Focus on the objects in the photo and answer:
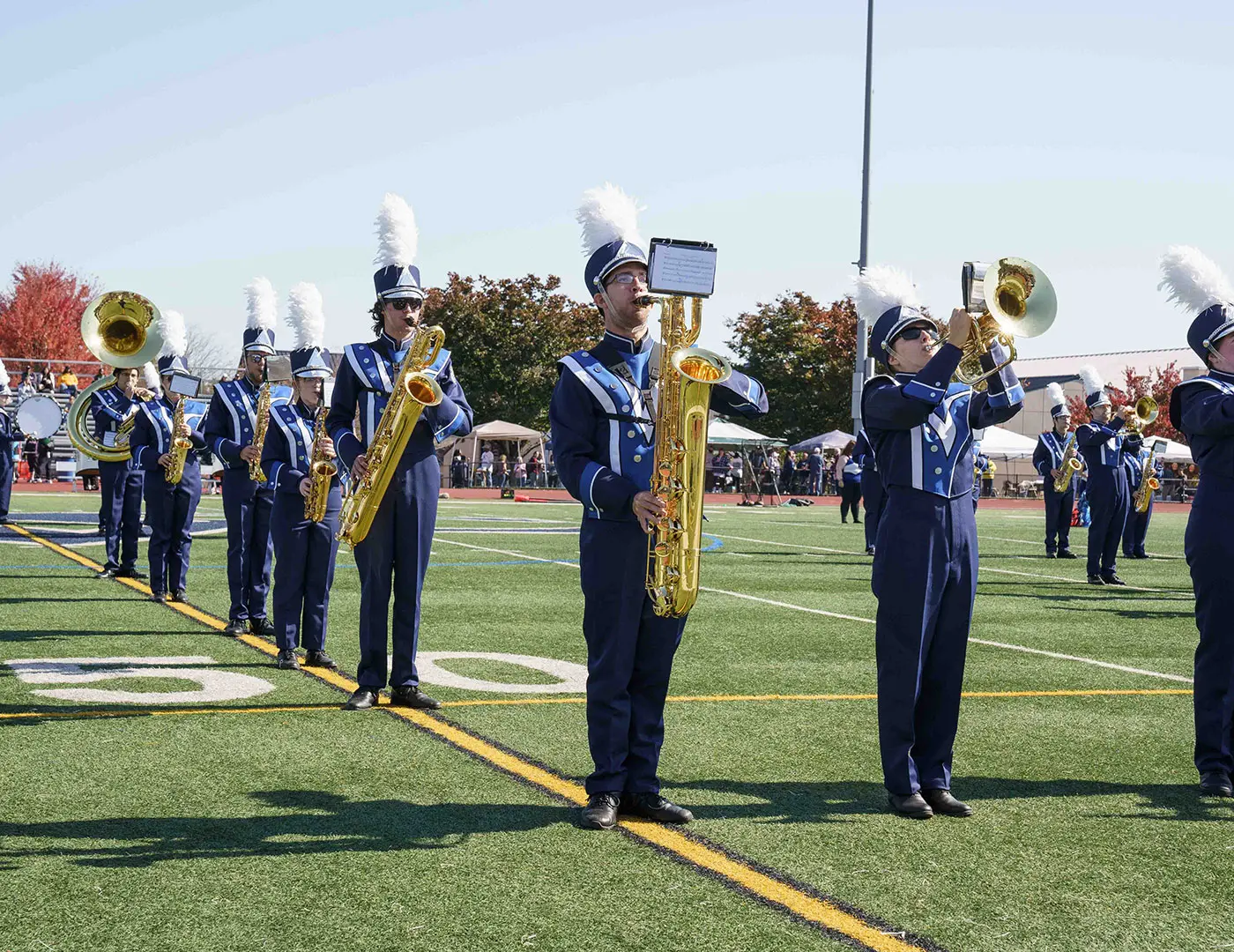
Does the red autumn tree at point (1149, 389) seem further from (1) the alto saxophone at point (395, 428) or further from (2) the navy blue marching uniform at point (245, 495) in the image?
(1) the alto saxophone at point (395, 428)

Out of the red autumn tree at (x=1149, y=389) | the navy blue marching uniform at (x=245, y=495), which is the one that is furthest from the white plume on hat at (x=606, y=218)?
the red autumn tree at (x=1149, y=389)

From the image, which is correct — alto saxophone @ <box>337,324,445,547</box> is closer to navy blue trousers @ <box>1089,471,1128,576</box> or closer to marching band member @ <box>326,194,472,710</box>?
marching band member @ <box>326,194,472,710</box>

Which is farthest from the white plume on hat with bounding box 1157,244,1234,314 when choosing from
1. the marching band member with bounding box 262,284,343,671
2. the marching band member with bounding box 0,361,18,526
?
the marching band member with bounding box 0,361,18,526

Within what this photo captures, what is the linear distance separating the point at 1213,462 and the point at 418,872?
154 inches

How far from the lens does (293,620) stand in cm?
923

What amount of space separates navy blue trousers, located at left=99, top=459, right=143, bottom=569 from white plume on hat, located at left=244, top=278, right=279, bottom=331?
3263mm

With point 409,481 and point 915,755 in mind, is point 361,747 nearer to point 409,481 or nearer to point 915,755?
point 409,481

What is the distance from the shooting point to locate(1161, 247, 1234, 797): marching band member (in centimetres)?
620

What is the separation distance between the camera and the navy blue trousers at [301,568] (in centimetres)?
923

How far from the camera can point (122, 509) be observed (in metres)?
14.9

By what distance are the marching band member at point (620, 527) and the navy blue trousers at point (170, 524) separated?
7.63 metres

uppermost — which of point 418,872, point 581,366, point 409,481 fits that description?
point 581,366

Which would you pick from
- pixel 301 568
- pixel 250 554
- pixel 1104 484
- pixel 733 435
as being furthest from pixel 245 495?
pixel 733 435

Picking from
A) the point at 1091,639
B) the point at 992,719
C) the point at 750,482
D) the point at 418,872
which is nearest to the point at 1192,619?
the point at 1091,639
